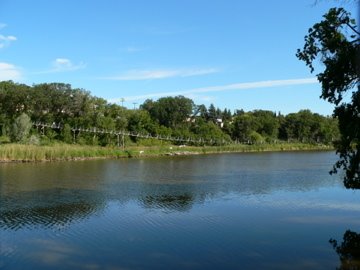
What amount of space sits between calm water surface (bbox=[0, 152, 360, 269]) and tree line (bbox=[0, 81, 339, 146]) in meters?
46.0

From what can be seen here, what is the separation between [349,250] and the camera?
A: 48.4ft

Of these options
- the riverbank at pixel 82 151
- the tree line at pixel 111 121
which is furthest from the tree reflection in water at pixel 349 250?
the tree line at pixel 111 121

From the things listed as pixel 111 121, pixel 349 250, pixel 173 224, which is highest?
pixel 111 121

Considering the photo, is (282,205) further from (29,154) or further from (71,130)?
(71,130)

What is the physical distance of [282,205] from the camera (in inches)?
950

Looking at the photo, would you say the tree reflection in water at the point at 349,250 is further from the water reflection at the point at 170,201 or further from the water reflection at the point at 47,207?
the water reflection at the point at 47,207

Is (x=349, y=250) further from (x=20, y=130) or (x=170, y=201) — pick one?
(x=20, y=130)

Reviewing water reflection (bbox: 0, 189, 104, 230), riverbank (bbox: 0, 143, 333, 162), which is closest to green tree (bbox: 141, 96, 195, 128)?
riverbank (bbox: 0, 143, 333, 162)

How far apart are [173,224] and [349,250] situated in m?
7.74

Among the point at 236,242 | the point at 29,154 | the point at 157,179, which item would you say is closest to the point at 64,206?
the point at 236,242

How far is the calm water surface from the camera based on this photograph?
14508mm

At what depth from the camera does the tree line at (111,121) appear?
81.5 meters

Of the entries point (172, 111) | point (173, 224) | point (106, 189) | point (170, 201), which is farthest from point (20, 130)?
point (172, 111)

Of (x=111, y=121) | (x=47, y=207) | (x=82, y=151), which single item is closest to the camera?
(x=47, y=207)
